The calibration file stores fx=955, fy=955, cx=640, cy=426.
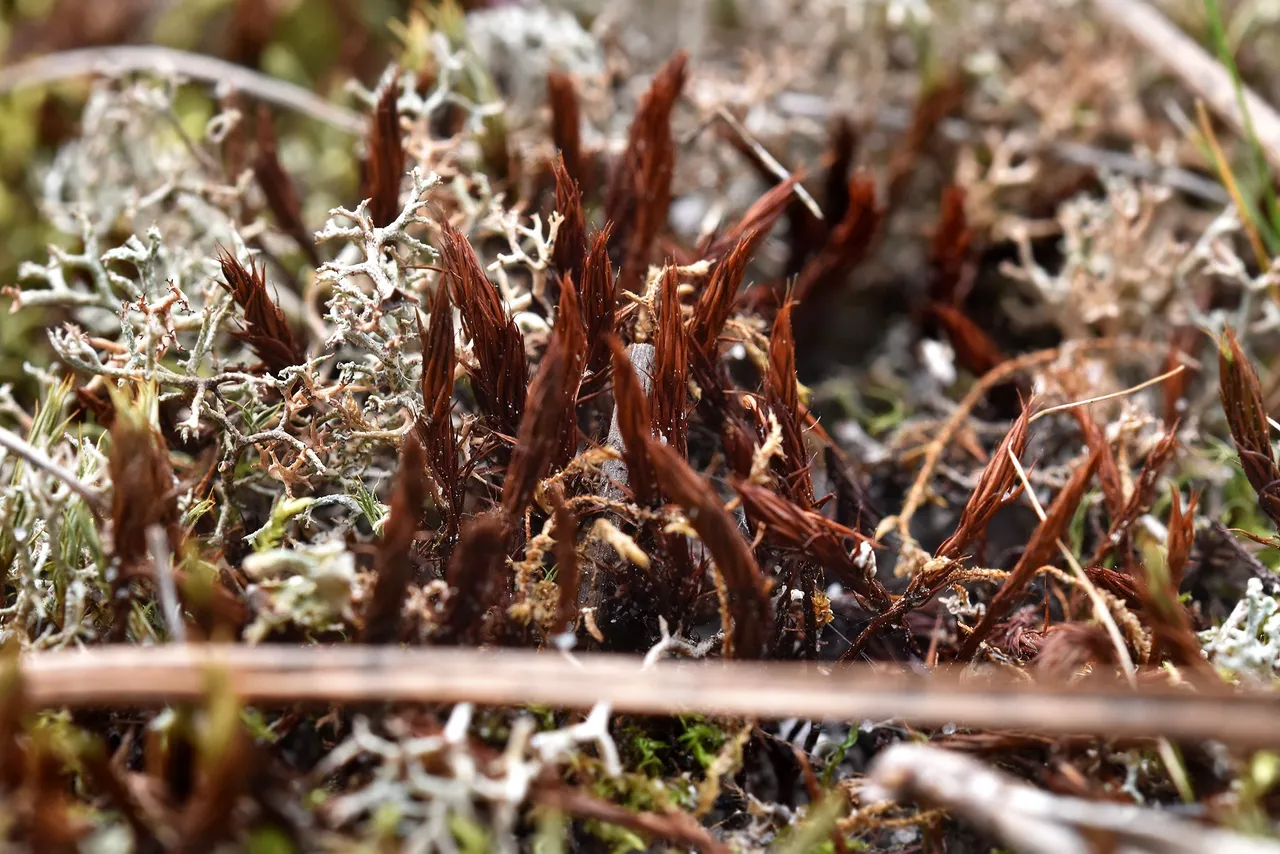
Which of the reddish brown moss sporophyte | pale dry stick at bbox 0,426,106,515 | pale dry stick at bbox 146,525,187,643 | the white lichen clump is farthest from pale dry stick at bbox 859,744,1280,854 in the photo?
pale dry stick at bbox 0,426,106,515

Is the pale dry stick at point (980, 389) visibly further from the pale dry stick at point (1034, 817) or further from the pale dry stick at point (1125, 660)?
the pale dry stick at point (1034, 817)

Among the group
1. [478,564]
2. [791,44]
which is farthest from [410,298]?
[791,44]

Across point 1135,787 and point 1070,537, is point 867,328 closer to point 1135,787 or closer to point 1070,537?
point 1070,537

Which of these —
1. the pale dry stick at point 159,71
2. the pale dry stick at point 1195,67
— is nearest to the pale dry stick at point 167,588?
the pale dry stick at point 159,71

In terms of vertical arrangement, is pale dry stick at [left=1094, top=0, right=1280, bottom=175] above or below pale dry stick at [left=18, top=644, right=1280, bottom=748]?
above

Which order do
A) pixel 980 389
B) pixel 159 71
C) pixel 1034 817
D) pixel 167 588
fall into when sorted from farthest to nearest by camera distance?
pixel 159 71
pixel 980 389
pixel 167 588
pixel 1034 817

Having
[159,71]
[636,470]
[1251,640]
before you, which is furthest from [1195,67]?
[159,71]

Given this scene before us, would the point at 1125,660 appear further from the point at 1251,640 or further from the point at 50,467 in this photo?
the point at 50,467

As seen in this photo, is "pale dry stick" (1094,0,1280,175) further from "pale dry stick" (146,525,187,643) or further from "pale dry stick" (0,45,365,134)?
"pale dry stick" (146,525,187,643)
